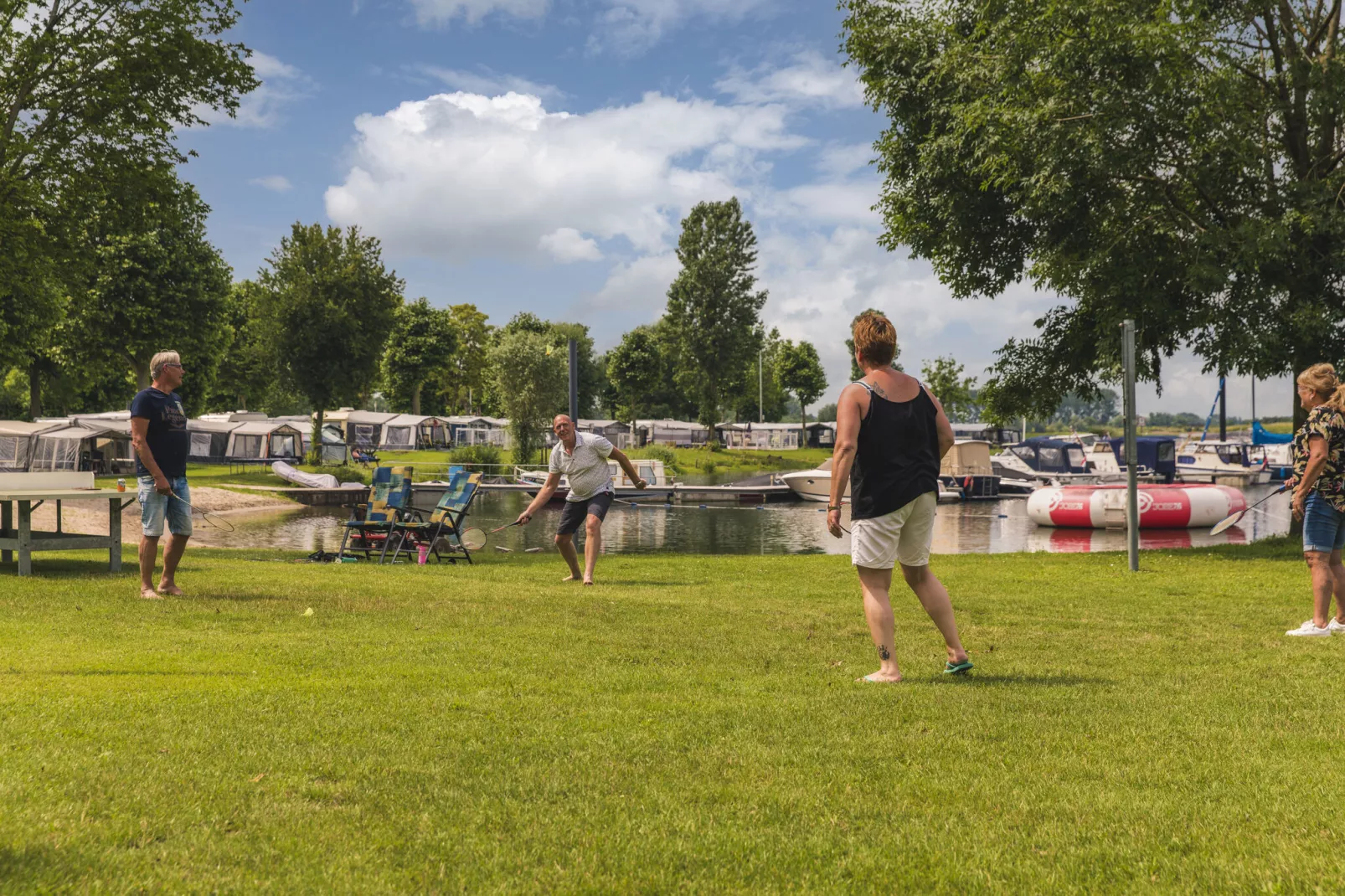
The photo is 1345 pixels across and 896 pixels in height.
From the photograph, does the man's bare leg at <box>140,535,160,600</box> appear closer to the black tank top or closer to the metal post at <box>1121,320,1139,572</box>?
the black tank top

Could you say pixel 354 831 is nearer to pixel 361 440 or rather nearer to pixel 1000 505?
pixel 1000 505

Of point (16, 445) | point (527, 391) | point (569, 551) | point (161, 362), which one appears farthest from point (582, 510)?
point (527, 391)

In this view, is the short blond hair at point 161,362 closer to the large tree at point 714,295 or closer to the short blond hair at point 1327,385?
the short blond hair at point 1327,385

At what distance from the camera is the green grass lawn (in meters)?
2.83

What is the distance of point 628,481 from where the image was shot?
4159 cm

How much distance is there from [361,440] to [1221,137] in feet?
205

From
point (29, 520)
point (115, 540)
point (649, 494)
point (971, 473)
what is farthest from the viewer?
point (971, 473)

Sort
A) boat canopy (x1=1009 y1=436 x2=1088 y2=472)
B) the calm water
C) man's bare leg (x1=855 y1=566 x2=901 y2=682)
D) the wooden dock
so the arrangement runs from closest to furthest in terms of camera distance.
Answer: man's bare leg (x1=855 y1=566 x2=901 y2=682)
the calm water
the wooden dock
boat canopy (x1=1009 y1=436 x2=1088 y2=472)

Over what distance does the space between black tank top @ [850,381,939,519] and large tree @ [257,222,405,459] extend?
140 ft

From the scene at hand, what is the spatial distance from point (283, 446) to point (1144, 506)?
139 ft

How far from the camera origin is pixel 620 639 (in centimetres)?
659

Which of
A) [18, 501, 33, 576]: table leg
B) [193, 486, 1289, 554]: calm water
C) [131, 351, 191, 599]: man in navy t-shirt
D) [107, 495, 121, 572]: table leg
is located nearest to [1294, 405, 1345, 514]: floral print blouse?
[131, 351, 191, 599]: man in navy t-shirt

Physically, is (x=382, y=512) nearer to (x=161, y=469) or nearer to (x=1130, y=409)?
(x=161, y=469)

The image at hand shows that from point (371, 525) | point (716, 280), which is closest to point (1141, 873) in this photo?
point (371, 525)
